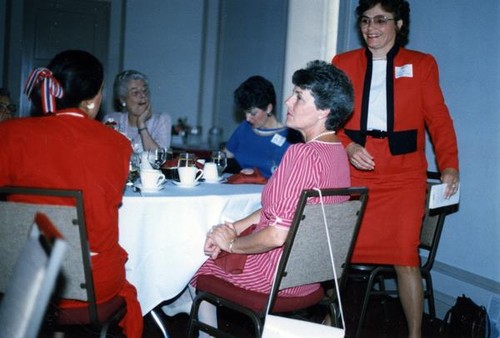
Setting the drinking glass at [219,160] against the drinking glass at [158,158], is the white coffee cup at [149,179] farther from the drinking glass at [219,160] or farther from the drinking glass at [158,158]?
the drinking glass at [219,160]

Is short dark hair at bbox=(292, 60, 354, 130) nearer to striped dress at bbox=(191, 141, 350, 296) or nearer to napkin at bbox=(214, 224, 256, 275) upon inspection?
striped dress at bbox=(191, 141, 350, 296)

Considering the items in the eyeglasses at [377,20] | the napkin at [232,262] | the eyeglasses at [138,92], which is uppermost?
the eyeglasses at [377,20]

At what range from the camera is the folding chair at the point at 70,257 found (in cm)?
163

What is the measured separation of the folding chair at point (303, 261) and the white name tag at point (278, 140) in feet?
5.08

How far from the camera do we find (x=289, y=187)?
191cm

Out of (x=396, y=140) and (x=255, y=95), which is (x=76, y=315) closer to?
(x=396, y=140)

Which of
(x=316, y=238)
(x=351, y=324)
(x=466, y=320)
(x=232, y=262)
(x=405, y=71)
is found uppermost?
(x=405, y=71)

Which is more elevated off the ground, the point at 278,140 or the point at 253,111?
the point at 253,111

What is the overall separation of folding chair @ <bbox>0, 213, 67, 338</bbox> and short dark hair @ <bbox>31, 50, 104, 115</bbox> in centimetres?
94

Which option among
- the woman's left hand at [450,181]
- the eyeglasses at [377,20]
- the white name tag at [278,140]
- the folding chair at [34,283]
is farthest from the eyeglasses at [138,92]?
the folding chair at [34,283]

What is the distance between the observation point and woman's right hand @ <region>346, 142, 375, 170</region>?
2.60m

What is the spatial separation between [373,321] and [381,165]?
3.54ft

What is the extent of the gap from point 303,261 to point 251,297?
0.78ft

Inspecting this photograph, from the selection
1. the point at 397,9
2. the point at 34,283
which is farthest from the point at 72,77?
the point at 397,9
